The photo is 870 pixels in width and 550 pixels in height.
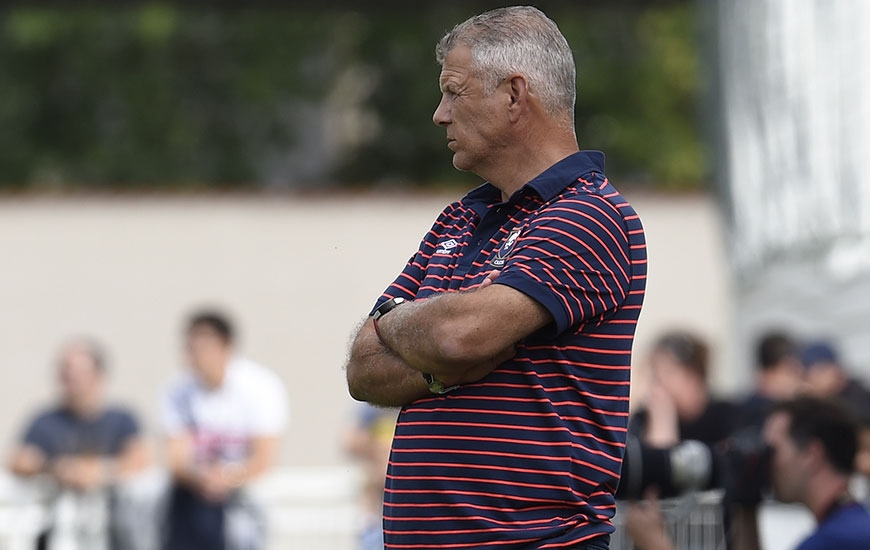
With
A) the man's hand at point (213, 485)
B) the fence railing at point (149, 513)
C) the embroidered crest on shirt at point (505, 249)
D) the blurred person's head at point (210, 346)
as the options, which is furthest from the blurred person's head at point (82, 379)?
the embroidered crest on shirt at point (505, 249)

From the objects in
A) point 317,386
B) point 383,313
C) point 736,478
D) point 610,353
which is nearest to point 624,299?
point 610,353

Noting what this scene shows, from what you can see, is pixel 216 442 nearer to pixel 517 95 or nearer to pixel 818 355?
pixel 818 355

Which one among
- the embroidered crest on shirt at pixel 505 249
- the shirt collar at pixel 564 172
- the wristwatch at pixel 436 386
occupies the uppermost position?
the shirt collar at pixel 564 172

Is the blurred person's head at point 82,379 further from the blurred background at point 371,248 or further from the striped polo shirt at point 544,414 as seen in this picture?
the striped polo shirt at point 544,414

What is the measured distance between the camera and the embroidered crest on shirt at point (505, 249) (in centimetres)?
314

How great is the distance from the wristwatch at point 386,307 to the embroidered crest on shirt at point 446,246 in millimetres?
130

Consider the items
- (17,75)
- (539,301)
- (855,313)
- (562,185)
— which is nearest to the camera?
(539,301)

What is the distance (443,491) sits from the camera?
3.05 meters

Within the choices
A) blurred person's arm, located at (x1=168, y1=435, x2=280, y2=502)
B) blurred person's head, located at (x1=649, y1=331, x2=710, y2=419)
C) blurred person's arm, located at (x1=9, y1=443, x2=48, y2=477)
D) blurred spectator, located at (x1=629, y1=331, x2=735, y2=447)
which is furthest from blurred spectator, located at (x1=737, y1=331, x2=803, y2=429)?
blurred person's arm, located at (x1=9, y1=443, x2=48, y2=477)

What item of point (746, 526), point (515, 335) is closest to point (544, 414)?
point (515, 335)

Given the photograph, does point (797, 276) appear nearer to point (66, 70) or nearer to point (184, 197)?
point (184, 197)

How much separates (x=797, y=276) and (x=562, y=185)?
32.5ft

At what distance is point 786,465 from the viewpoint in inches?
204

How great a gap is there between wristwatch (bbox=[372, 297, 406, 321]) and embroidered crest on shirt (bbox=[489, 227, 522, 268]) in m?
0.23
